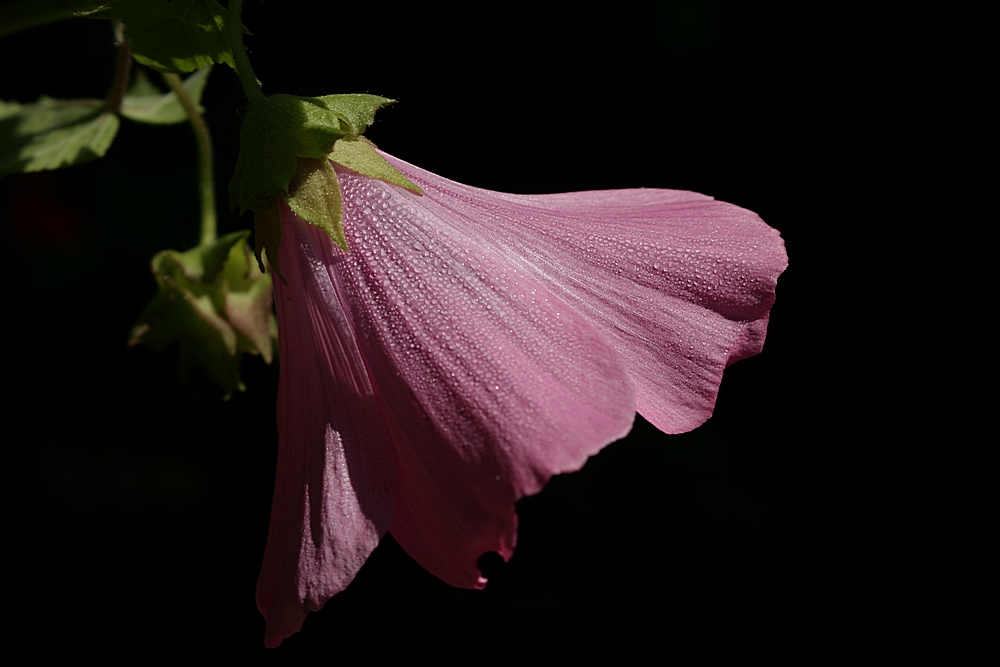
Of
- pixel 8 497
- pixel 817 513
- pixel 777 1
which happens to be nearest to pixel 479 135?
pixel 777 1

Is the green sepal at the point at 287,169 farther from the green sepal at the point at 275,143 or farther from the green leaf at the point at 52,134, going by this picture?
the green leaf at the point at 52,134

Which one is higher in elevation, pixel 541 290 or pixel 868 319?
pixel 541 290

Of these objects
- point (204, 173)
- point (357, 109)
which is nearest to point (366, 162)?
point (357, 109)

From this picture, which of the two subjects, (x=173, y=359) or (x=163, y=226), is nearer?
(x=163, y=226)

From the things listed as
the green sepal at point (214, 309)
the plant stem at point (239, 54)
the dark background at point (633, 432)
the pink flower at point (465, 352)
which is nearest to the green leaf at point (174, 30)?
the plant stem at point (239, 54)

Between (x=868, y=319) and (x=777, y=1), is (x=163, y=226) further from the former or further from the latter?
(x=868, y=319)

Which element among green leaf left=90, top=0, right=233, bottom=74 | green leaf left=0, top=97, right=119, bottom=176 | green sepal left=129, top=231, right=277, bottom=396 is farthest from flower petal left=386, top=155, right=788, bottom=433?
green leaf left=0, top=97, right=119, bottom=176

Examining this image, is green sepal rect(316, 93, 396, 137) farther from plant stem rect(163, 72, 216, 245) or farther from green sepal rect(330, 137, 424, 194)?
plant stem rect(163, 72, 216, 245)

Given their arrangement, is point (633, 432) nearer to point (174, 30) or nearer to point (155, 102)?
point (155, 102)
